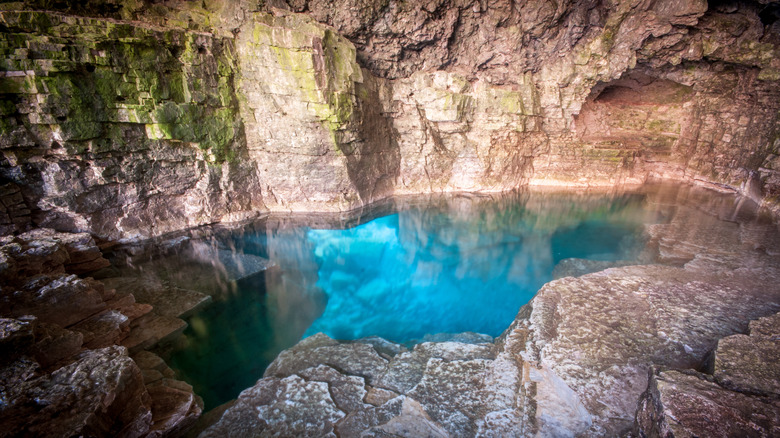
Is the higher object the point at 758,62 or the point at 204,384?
the point at 758,62

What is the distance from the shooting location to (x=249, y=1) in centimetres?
878

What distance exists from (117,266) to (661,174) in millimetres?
20366

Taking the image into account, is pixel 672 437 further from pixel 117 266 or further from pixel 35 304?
pixel 117 266

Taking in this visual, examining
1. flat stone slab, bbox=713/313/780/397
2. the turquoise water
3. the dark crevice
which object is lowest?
the turquoise water

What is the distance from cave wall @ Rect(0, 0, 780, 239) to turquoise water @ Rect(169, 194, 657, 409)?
2091mm

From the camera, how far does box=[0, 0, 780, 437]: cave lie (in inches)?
108

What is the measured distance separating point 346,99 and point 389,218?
13.6 ft

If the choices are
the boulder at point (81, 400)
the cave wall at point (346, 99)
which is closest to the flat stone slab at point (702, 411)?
the boulder at point (81, 400)

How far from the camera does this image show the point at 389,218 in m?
11.0

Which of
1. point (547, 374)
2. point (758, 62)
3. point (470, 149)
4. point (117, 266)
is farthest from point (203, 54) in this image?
point (758, 62)

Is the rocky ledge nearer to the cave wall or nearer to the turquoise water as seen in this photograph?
the turquoise water

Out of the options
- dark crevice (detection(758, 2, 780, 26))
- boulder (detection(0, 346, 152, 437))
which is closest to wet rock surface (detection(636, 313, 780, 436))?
boulder (detection(0, 346, 152, 437))

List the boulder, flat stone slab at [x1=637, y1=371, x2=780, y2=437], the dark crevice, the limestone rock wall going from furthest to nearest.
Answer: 1. the dark crevice
2. the limestone rock wall
3. the boulder
4. flat stone slab at [x1=637, y1=371, x2=780, y2=437]

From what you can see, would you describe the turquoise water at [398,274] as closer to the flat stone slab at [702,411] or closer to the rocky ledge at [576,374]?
the rocky ledge at [576,374]
